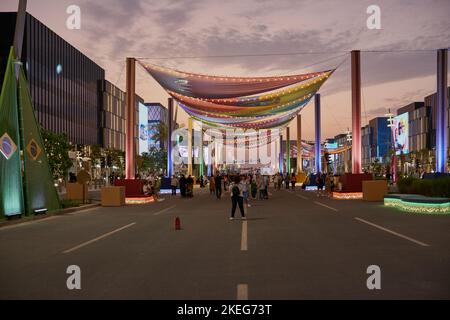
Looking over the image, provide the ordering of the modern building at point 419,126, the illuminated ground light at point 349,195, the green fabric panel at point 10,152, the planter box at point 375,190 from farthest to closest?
the modern building at point 419,126
the illuminated ground light at point 349,195
the planter box at point 375,190
the green fabric panel at point 10,152

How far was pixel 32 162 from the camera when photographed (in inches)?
801

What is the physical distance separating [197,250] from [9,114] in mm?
11804

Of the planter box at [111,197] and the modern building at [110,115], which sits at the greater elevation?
the modern building at [110,115]

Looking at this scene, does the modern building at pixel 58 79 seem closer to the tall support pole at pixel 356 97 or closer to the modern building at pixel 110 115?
the modern building at pixel 110 115

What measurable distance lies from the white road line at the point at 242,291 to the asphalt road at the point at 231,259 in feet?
0.05

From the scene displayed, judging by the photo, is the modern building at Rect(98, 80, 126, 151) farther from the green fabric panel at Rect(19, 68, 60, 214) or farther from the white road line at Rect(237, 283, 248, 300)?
the white road line at Rect(237, 283, 248, 300)

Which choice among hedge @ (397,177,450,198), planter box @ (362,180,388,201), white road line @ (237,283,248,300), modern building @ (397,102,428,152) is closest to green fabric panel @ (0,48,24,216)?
white road line @ (237,283,248,300)

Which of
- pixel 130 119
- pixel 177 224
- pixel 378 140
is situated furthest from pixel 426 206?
pixel 378 140

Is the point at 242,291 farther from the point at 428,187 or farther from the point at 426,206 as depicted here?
the point at 428,187

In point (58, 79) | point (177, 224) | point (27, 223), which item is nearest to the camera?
point (177, 224)

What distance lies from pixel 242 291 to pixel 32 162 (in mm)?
15562

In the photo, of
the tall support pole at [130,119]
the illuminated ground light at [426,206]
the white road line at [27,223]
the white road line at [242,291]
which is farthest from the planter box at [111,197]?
the white road line at [242,291]

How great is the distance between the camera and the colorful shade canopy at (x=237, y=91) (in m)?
26.7

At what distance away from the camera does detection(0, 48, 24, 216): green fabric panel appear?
60.5ft
